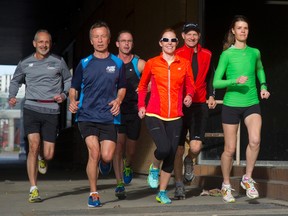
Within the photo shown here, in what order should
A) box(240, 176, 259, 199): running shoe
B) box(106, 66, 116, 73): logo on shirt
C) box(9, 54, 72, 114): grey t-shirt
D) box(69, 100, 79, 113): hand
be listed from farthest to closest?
box(9, 54, 72, 114): grey t-shirt → box(106, 66, 116, 73): logo on shirt → box(69, 100, 79, 113): hand → box(240, 176, 259, 199): running shoe

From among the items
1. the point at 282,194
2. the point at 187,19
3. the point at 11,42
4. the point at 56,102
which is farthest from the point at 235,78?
the point at 11,42

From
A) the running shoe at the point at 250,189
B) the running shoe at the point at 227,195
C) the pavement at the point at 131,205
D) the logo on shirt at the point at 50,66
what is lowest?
the pavement at the point at 131,205

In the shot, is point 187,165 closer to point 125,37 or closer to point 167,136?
point 167,136

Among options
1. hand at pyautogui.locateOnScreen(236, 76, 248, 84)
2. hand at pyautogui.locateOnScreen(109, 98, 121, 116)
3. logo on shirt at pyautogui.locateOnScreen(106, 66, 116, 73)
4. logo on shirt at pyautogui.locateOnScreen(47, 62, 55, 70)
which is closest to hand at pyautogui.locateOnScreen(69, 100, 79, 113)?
hand at pyautogui.locateOnScreen(109, 98, 121, 116)

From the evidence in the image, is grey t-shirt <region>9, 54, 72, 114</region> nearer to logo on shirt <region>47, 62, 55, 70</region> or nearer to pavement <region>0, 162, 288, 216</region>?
logo on shirt <region>47, 62, 55, 70</region>

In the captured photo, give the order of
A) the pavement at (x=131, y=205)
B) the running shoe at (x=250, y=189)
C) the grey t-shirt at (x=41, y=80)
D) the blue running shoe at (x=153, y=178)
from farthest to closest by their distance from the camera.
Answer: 1. the grey t-shirt at (x=41, y=80)
2. the blue running shoe at (x=153, y=178)
3. the running shoe at (x=250, y=189)
4. the pavement at (x=131, y=205)

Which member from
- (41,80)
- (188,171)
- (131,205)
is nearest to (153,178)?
(131,205)

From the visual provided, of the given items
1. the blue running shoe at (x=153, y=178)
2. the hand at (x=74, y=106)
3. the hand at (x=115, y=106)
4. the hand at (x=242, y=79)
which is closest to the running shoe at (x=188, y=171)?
the blue running shoe at (x=153, y=178)

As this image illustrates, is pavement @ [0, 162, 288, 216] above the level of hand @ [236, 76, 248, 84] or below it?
below

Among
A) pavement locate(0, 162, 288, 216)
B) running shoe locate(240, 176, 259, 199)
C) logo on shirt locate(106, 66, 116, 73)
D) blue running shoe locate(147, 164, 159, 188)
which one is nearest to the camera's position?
pavement locate(0, 162, 288, 216)

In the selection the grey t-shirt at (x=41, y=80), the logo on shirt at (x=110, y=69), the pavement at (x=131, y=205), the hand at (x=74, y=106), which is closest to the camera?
the pavement at (x=131, y=205)

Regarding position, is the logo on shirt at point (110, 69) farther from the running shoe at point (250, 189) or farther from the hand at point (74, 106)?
the running shoe at point (250, 189)

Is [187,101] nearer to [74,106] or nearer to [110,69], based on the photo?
[110,69]

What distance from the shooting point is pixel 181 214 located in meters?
7.08
